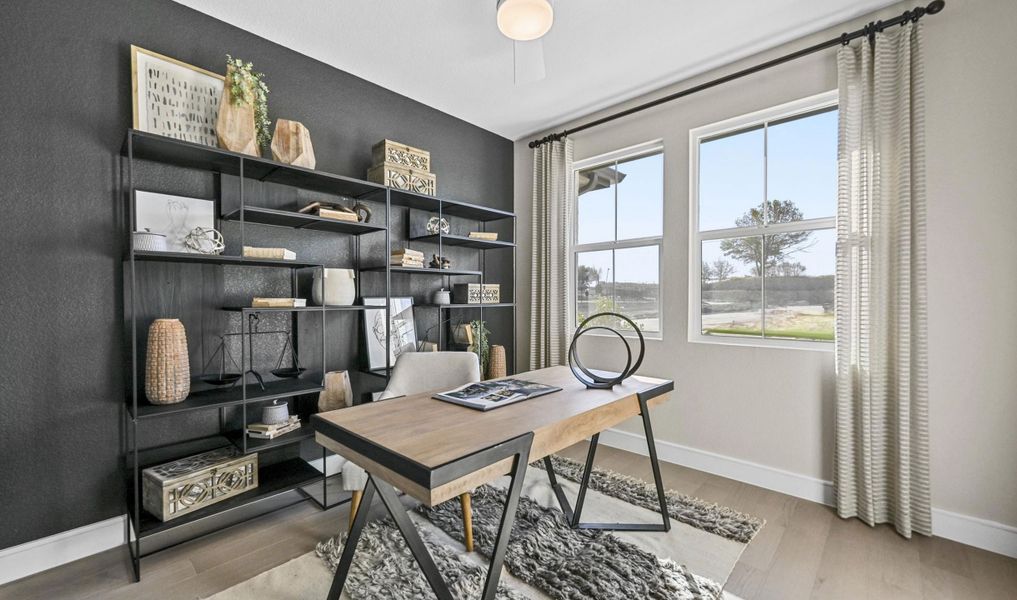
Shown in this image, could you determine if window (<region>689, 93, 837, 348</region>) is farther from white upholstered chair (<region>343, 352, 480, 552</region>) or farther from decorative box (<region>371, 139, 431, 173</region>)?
decorative box (<region>371, 139, 431, 173</region>)

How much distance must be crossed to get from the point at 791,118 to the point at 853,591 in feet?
8.15

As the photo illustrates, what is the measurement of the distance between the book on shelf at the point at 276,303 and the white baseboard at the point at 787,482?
7.89ft

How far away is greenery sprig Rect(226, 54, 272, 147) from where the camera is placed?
209 cm

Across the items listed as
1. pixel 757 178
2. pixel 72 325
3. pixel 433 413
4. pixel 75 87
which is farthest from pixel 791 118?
pixel 72 325

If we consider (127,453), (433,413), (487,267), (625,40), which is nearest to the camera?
(433,413)

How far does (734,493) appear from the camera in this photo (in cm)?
255

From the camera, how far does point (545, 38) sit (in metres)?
2.52

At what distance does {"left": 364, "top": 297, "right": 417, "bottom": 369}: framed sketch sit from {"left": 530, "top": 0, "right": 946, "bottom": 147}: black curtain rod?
77.6 inches

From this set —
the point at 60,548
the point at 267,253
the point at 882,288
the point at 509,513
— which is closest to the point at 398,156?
the point at 267,253

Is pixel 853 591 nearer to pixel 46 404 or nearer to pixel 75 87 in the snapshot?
pixel 46 404

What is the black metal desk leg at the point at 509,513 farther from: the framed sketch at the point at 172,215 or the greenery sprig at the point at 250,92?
the greenery sprig at the point at 250,92

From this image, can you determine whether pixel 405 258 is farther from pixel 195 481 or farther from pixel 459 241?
pixel 195 481

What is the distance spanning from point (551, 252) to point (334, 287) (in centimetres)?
180

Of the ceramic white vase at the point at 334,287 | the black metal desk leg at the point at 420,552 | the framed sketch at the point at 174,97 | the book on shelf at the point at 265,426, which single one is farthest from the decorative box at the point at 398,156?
the black metal desk leg at the point at 420,552
